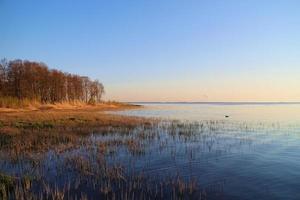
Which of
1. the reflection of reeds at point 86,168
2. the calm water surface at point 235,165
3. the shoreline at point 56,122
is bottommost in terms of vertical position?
the calm water surface at point 235,165

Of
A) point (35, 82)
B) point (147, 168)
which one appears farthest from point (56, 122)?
point (35, 82)

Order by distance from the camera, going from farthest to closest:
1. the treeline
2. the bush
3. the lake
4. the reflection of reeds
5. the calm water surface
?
1. the treeline
2. the bush
3. the calm water surface
4. the lake
5. the reflection of reeds

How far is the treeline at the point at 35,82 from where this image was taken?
69688 mm

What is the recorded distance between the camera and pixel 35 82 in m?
72.4

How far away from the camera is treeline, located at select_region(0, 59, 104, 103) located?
69688 millimetres

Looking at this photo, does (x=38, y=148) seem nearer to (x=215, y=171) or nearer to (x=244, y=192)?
(x=215, y=171)

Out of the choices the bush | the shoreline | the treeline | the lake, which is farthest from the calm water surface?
the treeline

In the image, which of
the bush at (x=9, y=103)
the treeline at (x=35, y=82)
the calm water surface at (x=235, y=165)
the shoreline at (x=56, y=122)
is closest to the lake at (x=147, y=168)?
the calm water surface at (x=235, y=165)

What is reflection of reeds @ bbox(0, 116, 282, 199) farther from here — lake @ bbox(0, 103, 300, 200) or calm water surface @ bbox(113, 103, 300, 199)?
calm water surface @ bbox(113, 103, 300, 199)

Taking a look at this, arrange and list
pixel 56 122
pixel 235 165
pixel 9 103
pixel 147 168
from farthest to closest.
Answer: pixel 9 103 < pixel 56 122 < pixel 235 165 < pixel 147 168

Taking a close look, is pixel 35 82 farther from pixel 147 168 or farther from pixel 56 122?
pixel 147 168

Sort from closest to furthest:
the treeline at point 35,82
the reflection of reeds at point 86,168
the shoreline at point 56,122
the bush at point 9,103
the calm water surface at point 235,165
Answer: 1. the reflection of reeds at point 86,168
2. the calm water surface at point 235,165
3. the shoreline at point 56,122
4. the bush at point 9,103
5. the treeline at point 35,82

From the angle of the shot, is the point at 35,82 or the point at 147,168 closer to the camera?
the point at 147,168

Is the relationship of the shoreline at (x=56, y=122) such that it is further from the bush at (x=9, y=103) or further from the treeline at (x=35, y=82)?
the treeline at (x=35, y=82)
